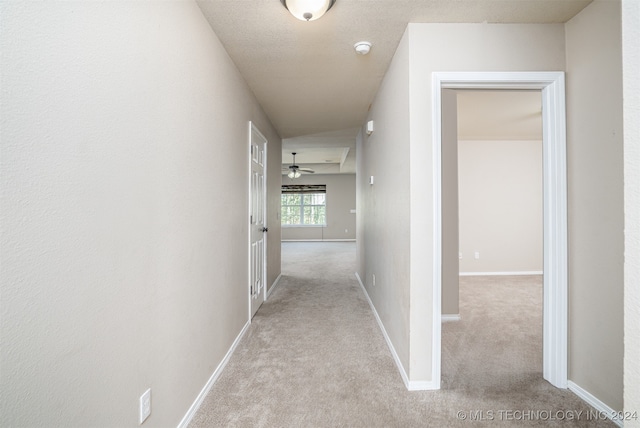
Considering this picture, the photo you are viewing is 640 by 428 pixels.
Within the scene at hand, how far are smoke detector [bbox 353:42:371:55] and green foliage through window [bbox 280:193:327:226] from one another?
30.5ft

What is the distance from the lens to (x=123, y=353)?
3.75ft

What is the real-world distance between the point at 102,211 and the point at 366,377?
1.91 m

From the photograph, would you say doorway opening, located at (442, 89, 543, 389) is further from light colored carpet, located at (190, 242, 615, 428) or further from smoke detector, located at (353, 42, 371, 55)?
smoke detector, located at (353, 42, 371, 55)

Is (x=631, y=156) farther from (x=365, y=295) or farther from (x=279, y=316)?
(x=365, y=295)

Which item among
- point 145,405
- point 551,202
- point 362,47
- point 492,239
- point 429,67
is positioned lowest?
point 145,405

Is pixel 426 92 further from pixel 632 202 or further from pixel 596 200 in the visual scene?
pixel 632 202

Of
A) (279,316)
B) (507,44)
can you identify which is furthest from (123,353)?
(507,44)

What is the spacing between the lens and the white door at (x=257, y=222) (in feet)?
10.7

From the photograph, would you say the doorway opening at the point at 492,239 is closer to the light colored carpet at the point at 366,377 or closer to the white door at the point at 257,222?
the light colored carpet at the point at 366,377

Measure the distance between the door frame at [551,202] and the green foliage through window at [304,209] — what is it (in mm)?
9669

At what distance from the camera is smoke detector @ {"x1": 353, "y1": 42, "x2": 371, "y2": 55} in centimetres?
227

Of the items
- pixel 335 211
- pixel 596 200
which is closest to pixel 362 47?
pixel 596 200

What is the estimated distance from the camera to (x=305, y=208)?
1173cm

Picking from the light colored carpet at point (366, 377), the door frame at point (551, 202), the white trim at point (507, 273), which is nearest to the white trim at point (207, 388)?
the light colored carpet at point (366, 377)
